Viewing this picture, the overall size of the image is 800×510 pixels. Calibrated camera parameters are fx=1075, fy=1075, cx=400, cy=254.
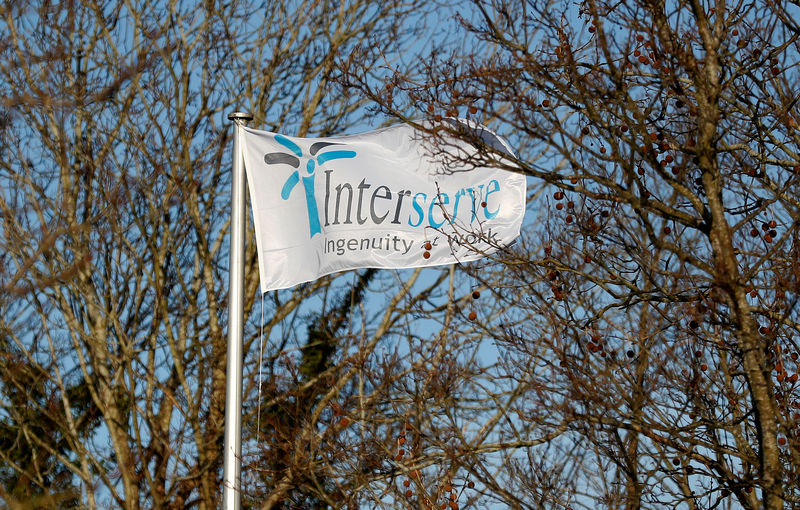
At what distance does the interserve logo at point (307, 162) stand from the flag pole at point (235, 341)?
0.32m

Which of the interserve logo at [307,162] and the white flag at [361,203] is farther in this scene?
the interserve logo at [307,162]

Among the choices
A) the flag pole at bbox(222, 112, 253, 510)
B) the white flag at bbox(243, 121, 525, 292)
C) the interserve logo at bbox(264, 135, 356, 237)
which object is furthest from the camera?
the interserve logo at bbox(264, 135, 356, 237)

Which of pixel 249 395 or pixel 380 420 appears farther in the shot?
pixel 249 395

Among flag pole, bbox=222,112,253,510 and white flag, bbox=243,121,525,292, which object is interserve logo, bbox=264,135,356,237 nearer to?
white flag, bbox=243,121,525,292

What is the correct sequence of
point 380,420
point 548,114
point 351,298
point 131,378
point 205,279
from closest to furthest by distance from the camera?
Answer: 1. point 548,114
2. point 380,420
3. point 131,378
4. point 205,279
5. point 351,298

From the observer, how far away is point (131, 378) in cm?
1077

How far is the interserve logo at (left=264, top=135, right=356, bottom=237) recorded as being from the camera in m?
7.80

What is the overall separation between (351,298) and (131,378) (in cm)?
303

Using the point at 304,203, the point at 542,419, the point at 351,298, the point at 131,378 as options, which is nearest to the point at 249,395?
the point at 131,378

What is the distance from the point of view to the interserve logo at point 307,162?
7.80m

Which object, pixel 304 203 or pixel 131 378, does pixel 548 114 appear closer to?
pixel 304 203

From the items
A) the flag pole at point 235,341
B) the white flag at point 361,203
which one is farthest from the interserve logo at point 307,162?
the flag pole at point 235,341

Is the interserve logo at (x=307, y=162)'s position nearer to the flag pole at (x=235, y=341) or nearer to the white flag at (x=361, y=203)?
the white flag at (x=361, y=203)

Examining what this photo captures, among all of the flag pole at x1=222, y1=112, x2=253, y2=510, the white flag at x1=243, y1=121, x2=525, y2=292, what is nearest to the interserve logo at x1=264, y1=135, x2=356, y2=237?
the white flag at x1=243, y1=121, x2=525, y2=292
